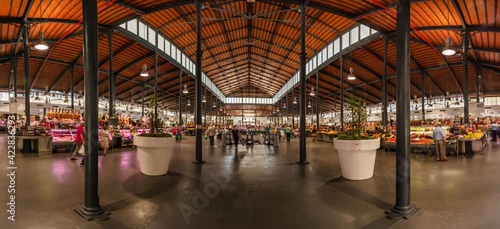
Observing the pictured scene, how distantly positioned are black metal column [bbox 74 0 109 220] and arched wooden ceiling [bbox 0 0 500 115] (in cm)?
750

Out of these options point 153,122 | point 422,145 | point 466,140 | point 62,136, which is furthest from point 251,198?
point 466,140

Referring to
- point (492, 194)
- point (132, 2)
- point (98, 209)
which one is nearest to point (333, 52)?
point (132, 2)

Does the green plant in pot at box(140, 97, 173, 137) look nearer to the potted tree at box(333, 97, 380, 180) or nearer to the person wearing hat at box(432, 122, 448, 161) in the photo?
the potted tree at box(333, 97, 380, 180)

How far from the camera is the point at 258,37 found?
2295 centimetres

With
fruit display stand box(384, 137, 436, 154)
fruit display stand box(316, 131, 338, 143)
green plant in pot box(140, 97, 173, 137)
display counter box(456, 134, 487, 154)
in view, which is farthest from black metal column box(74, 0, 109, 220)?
fruit display stand box(316, 131, 338, 143)

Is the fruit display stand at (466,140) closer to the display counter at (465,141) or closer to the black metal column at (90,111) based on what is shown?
the display counter at (465,141)

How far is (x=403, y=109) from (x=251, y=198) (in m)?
2.93

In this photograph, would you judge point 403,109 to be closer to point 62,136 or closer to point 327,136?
point 62,136

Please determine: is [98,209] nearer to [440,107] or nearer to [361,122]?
[361,122]

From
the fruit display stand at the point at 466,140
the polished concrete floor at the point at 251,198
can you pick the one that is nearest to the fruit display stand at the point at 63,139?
the polished concrete floor at the point at 251,198

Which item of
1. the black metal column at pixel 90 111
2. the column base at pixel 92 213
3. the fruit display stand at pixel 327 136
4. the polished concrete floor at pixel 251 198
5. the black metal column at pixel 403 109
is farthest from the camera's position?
the fruit display stand at pixel 327 136

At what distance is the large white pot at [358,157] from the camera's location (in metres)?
5.81

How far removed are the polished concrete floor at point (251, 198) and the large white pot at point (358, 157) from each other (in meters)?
0.26

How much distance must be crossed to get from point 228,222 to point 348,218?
171cm
